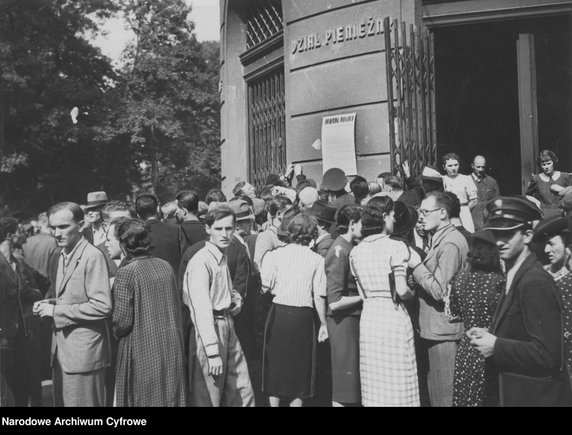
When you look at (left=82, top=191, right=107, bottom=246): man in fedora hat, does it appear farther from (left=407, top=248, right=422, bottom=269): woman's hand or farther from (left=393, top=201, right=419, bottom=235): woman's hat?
(left=407, top=248, right=422, bottom=269): woman's hand

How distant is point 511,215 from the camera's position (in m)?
4.16

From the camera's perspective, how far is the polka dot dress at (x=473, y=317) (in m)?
4.61


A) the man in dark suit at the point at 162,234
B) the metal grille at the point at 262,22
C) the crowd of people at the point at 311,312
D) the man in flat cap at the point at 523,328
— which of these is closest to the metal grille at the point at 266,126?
the metal grille at the point at 262,22

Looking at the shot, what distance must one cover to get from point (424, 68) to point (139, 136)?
2332 cm

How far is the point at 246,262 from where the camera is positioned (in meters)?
6.76

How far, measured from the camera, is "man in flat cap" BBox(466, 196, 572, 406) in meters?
3.88

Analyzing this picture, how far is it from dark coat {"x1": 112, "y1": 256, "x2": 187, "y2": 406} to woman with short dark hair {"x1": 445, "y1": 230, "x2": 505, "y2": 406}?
199 centimetres

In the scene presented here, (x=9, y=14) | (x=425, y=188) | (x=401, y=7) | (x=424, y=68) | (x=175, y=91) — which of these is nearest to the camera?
(x=425, y=188)

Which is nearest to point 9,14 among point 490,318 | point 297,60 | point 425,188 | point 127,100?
point 127,100

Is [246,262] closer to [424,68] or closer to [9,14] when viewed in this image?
[424,68]

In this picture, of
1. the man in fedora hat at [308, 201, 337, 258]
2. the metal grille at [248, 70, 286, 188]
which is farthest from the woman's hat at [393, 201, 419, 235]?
the metal grille at [248, 70, 286, 188]

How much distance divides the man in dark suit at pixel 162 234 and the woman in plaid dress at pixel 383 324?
2.08 m

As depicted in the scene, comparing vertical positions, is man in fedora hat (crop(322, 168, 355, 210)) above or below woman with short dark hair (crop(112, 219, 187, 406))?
above

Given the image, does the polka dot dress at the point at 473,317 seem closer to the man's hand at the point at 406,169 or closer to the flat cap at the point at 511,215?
the flat cap at the point at 511,215
